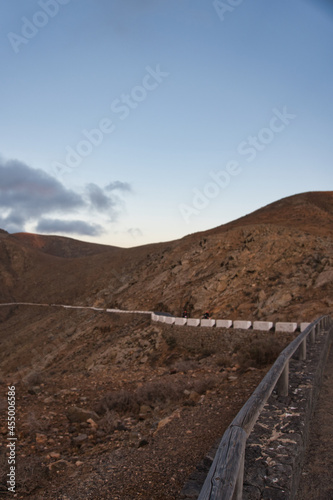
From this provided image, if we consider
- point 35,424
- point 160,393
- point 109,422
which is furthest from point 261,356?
point 35,424

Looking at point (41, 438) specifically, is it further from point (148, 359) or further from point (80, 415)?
point (148, 359)

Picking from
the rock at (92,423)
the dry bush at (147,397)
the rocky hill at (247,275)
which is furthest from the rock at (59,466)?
the rocky hill at (247,275)

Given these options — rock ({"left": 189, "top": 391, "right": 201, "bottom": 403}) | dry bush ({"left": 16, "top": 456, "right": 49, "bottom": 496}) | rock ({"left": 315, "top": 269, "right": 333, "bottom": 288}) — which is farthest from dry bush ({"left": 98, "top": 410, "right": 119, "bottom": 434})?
rock ({"left": 315, "top": 269, "right": 333, "bottom": 288})

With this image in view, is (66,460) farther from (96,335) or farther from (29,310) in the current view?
(29,310)

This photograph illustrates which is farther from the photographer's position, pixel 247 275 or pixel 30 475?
pixel 247 275

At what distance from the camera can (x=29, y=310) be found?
62.8 metres

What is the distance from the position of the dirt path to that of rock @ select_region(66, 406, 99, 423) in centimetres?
541

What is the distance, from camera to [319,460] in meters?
4.48

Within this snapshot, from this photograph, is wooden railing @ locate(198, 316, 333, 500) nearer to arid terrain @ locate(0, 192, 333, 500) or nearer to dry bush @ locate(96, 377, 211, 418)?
arid terrain @ locate(0, 192, 333, 500)

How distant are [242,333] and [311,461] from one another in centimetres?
1525

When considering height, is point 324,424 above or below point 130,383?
above

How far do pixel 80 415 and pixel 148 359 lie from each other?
13.0 metres

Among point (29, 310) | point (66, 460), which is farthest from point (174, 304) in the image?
point (29, 310)

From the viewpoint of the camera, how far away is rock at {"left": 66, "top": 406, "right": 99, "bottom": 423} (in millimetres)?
8975
